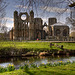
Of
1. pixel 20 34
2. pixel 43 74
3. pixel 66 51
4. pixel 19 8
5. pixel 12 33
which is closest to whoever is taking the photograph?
pixel 19 8

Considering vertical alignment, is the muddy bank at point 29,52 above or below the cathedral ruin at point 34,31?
below

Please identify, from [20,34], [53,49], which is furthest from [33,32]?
[53,49]

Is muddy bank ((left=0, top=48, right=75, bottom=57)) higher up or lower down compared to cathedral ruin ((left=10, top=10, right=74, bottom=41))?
lower down

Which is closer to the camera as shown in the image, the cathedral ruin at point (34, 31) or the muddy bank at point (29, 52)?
A: the muddy bank at point (29, 52)

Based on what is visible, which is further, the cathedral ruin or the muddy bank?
the cathedral ruin

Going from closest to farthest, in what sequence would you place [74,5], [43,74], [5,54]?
[43,74], [74,5], [5,54]

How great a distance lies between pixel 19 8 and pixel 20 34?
146 feet

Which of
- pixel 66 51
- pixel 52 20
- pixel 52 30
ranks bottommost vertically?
pixel 66 51

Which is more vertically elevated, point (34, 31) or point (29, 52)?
point (34, 31)

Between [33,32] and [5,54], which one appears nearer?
[5,54]

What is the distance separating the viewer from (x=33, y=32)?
51406mm

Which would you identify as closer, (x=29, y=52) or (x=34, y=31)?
(x=29, y=52)

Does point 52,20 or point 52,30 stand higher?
point 52,20

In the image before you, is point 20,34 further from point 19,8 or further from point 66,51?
point 19,8
